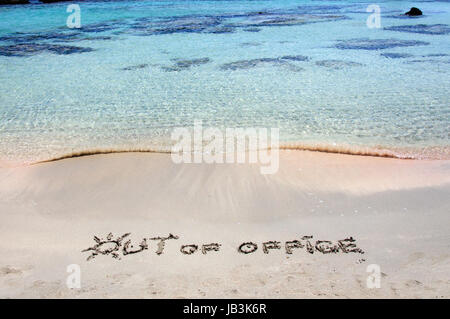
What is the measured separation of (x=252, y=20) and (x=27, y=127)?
1443 cm

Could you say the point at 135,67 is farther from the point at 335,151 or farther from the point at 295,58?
the point at 335,151

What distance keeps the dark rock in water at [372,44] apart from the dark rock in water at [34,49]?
25.1ft

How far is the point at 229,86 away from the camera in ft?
30.3

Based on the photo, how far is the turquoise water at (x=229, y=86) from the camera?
659cm

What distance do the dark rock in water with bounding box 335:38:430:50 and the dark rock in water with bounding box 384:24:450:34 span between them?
2.36 metres

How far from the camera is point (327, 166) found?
5.28 meters

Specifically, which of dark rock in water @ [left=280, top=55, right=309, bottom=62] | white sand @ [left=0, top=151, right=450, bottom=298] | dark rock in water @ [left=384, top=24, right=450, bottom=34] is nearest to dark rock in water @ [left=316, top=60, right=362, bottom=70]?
dark rock in water @ [left=280, top=55, right=309, bottom=62]

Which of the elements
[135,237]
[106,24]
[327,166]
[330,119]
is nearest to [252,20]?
[106,24]

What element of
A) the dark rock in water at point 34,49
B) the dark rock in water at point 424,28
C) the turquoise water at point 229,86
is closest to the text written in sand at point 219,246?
the turquoise water at point 229,86

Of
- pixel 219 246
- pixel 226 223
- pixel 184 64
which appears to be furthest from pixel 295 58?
pixel 219 246

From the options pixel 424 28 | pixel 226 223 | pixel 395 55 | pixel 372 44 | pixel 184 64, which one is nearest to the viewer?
pixel 226 223

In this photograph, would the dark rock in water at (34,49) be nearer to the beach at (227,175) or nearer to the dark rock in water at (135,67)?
the beach at (227,175)

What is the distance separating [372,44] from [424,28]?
4.28 m

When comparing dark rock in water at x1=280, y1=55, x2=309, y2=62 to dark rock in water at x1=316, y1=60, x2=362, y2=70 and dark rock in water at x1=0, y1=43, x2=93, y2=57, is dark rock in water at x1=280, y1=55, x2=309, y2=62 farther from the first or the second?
dark rock in water at x1=0, y1=43, x2=93, y2=57
